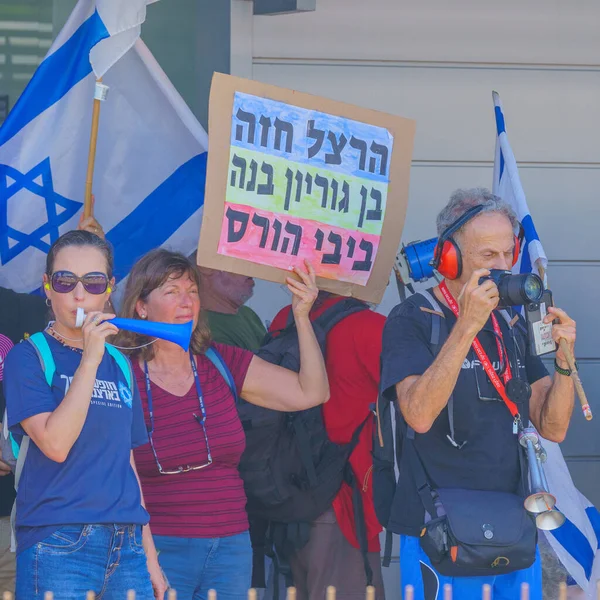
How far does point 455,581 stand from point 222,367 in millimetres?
1077

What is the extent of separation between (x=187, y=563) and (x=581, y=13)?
11.7 ft

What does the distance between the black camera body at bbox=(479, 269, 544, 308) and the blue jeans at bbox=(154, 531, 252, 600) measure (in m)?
1.19

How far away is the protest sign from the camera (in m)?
4.11

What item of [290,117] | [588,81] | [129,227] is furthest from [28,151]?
[588,81]

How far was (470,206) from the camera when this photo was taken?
3.71 meters

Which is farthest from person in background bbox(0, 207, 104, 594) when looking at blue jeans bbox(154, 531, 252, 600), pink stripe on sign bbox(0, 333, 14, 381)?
blue jeans bbox(154, 531, 252, 600)

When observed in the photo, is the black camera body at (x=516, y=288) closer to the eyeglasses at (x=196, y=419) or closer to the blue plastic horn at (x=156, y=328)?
the blue plastic horn at (x=156, y=328)

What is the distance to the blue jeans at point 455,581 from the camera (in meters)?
3.50

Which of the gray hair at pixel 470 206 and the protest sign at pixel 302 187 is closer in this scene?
the gray hair at pixel 470 206

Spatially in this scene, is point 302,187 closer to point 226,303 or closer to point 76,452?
point 226,303

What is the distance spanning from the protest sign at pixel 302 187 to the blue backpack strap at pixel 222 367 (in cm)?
29

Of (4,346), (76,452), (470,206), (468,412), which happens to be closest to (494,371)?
(468,412)

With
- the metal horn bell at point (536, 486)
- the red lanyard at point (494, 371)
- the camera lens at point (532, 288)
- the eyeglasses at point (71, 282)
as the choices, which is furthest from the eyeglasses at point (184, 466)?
the camera lens at point (532, 288)

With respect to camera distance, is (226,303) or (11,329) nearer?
(11,329)
